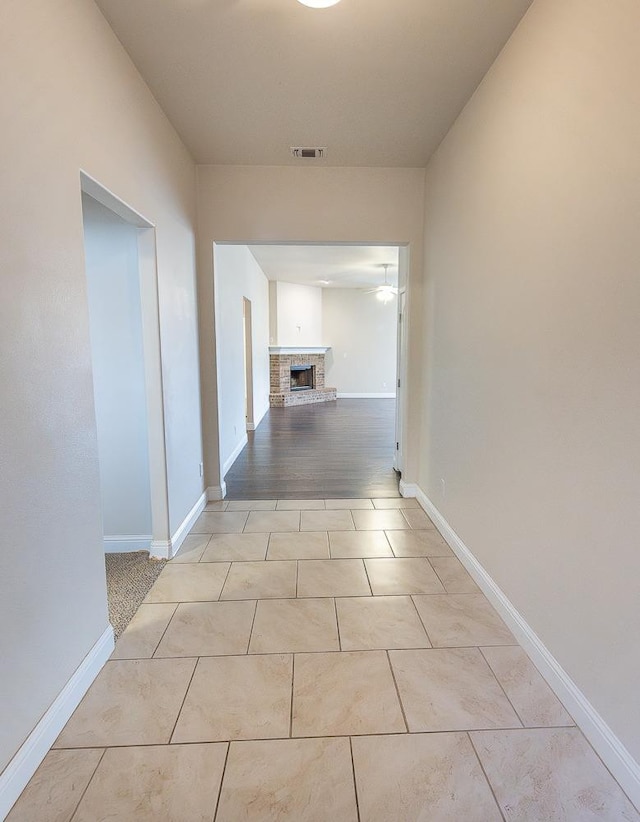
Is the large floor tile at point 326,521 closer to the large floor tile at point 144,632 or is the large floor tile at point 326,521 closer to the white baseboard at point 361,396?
the large floor tile at point 144,632

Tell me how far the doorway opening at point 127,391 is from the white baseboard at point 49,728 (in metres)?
0.56

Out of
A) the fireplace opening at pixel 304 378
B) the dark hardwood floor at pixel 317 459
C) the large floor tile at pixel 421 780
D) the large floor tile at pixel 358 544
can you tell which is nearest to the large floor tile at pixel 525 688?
the large floor tile at pixel 421 780

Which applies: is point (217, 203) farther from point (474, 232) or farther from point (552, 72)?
point (552, 72)

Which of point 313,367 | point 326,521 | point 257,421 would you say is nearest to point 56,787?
point 326,521

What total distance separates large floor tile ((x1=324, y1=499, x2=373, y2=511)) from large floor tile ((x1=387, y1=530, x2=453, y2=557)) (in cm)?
51

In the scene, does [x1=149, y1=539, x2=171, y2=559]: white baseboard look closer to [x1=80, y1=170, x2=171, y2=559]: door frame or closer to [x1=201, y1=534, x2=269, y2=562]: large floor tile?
[x1=80, y1=170, x2=171, y2=559]: door frame

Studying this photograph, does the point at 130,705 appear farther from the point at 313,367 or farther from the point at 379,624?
the point at 313,367

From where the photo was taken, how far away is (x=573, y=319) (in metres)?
1.59

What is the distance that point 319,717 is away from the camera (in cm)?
160

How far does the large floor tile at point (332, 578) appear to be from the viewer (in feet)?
7.92

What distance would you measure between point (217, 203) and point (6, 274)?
2.55m

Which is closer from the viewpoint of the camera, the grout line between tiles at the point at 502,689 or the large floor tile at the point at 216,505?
the grout line between tiles at the point at 502,689

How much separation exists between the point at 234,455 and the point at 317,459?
99cm

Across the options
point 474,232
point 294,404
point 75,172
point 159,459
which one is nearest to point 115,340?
point 159,459
